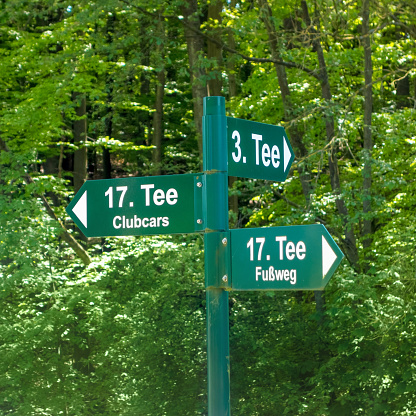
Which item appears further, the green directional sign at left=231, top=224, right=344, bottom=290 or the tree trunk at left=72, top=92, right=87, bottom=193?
the tree trunk at left=72, top=92, right=87, bottom=193

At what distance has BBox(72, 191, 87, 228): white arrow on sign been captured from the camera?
Answer: 11.6 feet

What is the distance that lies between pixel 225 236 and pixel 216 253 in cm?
9

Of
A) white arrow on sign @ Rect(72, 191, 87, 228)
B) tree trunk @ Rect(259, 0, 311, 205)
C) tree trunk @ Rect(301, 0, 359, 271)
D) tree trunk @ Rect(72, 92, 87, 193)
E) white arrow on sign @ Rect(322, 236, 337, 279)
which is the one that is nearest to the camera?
white arrow on sign @ Rect(322, 236, 337, 279)

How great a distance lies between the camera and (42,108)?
46.5ft

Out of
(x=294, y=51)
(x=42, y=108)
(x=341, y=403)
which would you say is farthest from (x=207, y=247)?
(x=42, y=108)

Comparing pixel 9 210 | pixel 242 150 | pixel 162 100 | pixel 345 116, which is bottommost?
pixel 242 150

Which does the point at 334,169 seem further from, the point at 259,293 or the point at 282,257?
the point at 282,257

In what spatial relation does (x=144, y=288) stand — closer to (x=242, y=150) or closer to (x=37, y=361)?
(x=37, y=361)

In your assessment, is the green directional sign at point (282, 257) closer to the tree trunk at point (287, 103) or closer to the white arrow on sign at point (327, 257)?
the white arrow on sign at point (327, 257)

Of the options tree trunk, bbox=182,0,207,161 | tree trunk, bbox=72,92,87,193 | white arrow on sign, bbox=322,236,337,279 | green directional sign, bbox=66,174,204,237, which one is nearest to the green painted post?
green directional sign, bbox=66,174,204,237

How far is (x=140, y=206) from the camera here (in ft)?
11.2

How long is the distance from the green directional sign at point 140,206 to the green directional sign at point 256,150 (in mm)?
206

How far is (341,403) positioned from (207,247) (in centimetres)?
634

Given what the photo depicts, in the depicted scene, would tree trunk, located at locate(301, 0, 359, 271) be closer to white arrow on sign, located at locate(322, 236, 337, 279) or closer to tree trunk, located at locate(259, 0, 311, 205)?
tree trunk, located at locate(259, 0, 311, 205)
